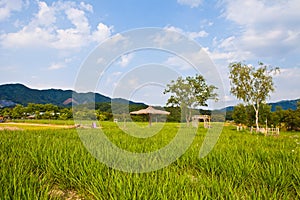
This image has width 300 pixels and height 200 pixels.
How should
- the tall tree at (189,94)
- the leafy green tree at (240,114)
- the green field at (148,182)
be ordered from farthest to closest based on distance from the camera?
the leafy green tree at (240,114) < the tall tree at (189,94) < the green field at (148,182)

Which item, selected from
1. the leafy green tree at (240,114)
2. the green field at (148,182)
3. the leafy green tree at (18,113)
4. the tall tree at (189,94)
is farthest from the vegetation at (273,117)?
the green field at (148,182)

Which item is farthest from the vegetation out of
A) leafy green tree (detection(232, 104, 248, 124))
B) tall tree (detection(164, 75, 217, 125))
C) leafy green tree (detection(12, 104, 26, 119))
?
leafy green tree (detection(12, 104, 26, 119))

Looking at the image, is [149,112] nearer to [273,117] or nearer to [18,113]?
[273,117]

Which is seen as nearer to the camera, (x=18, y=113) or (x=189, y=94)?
(x=189, y=94)

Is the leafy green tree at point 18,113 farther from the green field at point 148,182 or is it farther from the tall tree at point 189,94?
the green field at point 148,182

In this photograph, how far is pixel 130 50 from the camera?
457 centimetres

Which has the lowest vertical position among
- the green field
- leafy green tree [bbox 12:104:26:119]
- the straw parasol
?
the green field

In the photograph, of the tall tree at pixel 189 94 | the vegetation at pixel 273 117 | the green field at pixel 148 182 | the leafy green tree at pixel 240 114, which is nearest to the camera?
the green field at pixel 148 182

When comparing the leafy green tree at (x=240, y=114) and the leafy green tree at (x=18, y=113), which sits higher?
the leafy green tree at (x=240, y=114)

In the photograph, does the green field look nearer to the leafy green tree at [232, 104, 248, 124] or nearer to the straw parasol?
the straw parasol

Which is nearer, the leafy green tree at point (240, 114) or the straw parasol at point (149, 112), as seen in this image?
the straw parasol at point (149, 112)

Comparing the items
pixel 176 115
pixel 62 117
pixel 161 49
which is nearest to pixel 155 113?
pixel 176 115

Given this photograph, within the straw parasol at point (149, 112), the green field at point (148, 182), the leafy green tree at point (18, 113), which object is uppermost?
the straw parasol at point (149, 112)

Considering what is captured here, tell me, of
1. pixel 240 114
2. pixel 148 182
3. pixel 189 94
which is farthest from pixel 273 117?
pixel 148 182
